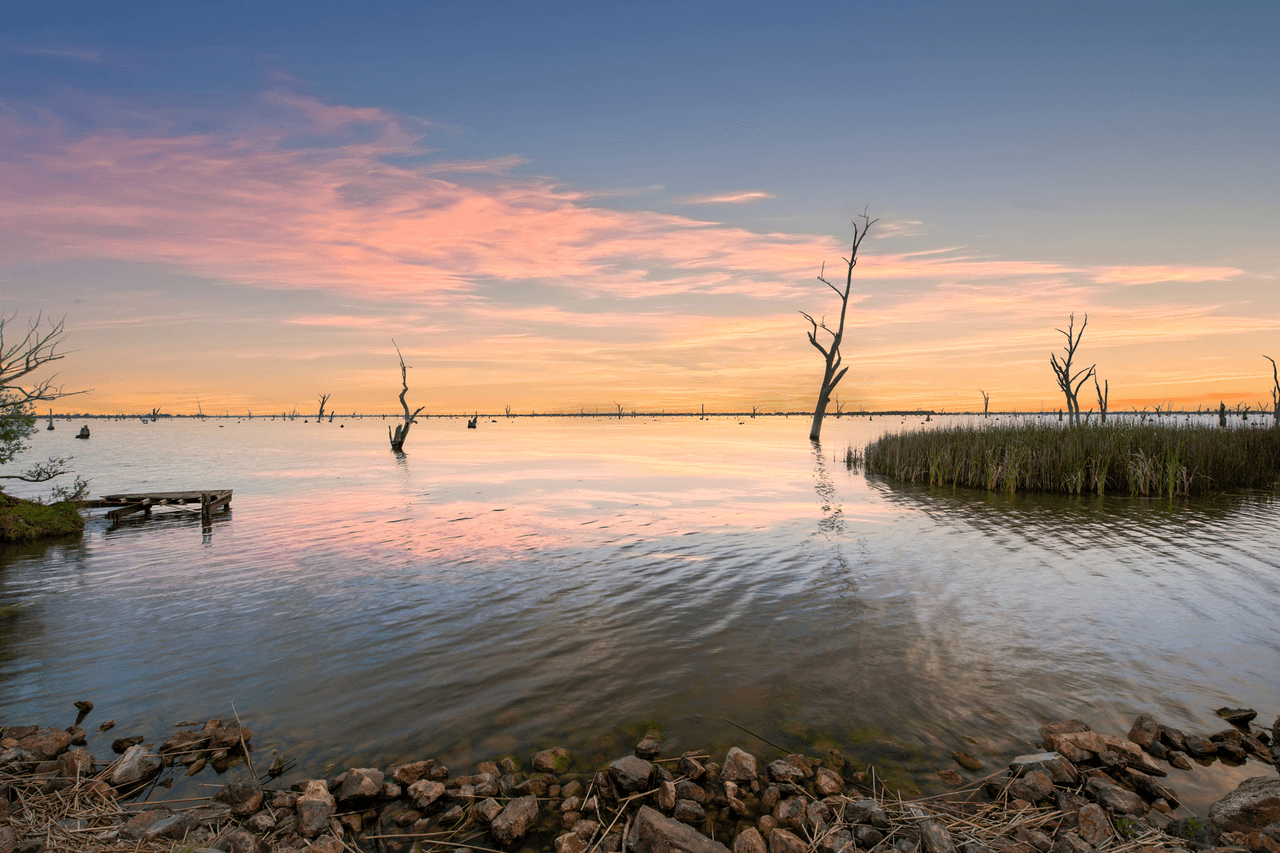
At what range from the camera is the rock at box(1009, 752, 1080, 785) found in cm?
548

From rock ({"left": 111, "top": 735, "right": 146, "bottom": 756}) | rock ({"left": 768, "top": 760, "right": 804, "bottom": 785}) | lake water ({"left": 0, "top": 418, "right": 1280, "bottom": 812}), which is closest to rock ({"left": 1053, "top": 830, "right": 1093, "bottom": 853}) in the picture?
lake water ({"left": 0, "top": 418, "right": 1280, "bottom": 812})

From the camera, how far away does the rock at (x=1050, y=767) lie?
5477 mm

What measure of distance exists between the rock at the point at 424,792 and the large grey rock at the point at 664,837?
1.87 metres

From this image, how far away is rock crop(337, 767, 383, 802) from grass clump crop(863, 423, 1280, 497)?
2942cm

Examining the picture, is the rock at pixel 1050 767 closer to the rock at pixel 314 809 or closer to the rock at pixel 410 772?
the rock at pixel 410 772

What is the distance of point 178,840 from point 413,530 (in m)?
14.9

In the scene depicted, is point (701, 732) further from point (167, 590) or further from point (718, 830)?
point (167, 590)

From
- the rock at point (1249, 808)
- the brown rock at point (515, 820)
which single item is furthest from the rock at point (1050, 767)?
the brown rock at point (515, 820)

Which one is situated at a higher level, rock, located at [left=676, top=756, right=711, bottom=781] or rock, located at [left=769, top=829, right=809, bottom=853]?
rock, located at [left=769, top=829, right=809, bottom=853]

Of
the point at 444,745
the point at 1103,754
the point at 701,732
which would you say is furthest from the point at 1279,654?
the point at 444,745

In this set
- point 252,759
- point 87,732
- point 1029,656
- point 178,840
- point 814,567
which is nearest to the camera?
point 178,840

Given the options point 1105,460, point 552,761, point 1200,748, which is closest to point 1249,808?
point 1200,748

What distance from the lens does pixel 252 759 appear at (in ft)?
20.5

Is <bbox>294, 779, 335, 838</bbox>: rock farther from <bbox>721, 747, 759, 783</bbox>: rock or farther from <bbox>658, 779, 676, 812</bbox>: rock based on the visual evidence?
<bbox>721, 747, 759, 783</bbox>: rock
